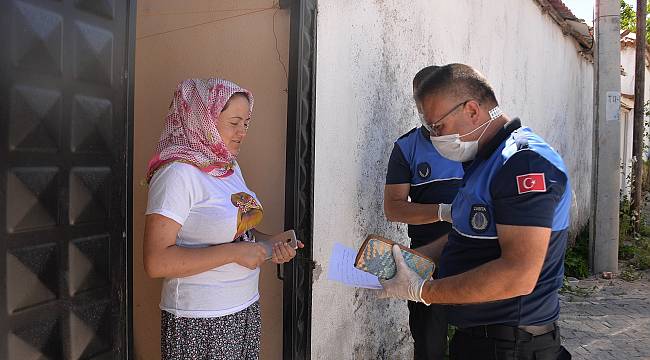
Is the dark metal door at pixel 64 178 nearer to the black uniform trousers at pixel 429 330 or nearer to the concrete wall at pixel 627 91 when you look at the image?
the black uniform trousers at pixel 429 330

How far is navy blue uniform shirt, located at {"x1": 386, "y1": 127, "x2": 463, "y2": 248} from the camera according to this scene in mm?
2910

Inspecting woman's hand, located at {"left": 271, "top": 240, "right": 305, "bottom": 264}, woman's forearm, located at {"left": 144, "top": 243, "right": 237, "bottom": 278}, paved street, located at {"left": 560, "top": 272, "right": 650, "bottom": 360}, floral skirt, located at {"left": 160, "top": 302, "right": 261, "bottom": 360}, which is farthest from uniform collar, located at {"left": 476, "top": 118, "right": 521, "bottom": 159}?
paved street, located at {"left": 560, "top": 272, "right": 650, "bottom": 360}

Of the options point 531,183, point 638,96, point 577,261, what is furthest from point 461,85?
point 638,96

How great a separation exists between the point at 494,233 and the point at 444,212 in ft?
3.26

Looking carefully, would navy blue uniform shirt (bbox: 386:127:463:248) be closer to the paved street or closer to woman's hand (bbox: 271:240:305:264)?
woman's hand (bbox: 271:240:305:264)

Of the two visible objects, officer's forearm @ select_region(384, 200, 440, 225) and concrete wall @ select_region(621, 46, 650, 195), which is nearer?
officer's forearm @ select_region(384, 200, 440, 225)

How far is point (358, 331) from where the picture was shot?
11.2 feet

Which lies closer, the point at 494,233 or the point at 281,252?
the point at 494,233

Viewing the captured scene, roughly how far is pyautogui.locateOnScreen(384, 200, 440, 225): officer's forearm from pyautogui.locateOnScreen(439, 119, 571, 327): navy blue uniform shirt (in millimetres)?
814

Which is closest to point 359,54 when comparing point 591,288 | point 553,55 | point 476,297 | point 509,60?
point 476,297

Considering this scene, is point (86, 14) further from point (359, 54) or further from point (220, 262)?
point (359, 54)

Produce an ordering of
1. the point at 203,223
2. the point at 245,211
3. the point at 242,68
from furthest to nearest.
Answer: the point at 242,68
the point at 245,211
the point at 203,223

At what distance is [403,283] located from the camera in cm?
199

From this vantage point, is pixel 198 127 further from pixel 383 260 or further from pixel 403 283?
pixel 403 283
